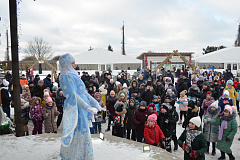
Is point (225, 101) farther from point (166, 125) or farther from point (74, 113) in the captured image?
point (74, 113)

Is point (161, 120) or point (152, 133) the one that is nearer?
point (152, 133)

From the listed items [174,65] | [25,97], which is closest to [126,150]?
[25,97]

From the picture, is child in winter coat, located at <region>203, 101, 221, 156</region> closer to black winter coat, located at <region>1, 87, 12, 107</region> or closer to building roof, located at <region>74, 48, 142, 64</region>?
black winter coat, located at <region>1, 87, 12, 107</region>

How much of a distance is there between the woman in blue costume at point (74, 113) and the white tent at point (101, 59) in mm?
25035

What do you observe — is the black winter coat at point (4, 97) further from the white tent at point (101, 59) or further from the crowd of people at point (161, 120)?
the white tent at point (101, 59)

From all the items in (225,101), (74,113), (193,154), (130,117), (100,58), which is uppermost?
(100,58)

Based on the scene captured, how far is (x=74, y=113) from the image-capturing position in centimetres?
331

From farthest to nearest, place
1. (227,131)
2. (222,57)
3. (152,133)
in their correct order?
(222,57), (227,131), (152,133)

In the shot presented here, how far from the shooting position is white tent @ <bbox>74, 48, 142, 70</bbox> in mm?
28422

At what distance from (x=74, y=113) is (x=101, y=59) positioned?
2584 centimetres

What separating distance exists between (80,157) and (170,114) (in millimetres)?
3071

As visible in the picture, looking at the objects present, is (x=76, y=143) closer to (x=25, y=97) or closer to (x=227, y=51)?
(x=25, y=97)

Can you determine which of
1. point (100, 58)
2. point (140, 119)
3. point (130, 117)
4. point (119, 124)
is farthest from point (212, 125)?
point (100, 58)

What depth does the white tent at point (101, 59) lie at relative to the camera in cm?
2842
